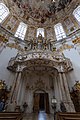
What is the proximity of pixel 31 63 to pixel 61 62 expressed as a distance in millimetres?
3083

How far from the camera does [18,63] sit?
9.67m

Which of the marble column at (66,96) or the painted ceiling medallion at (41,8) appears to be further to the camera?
the painted ceiling medallion at (41,8)

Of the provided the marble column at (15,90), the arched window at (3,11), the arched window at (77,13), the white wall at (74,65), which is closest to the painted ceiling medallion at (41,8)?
the arched window at (77,13)

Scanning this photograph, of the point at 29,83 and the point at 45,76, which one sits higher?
the point at 45,76

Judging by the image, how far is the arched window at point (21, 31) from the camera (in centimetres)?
1496

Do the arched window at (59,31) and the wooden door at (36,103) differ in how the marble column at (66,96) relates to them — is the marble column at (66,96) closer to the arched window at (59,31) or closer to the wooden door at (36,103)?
the wooden door at (36,103)

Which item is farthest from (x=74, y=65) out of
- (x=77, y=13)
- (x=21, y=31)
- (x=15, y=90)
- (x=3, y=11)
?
(x=3, y=11)

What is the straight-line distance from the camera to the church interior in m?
8.36

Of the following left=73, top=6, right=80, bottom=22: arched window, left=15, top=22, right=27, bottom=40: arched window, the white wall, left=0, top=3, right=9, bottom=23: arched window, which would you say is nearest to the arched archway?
the white wall

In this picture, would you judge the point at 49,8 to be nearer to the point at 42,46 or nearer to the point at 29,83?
the point at 42,46

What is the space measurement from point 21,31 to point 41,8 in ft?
19.9

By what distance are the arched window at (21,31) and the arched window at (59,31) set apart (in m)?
5.40

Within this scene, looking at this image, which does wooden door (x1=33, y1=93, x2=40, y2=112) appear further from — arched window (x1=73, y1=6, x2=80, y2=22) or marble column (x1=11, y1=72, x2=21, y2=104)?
arched window (x1=73, y1=6, x2=80, y2=22)

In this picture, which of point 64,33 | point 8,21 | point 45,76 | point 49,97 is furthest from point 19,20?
point 49,97
